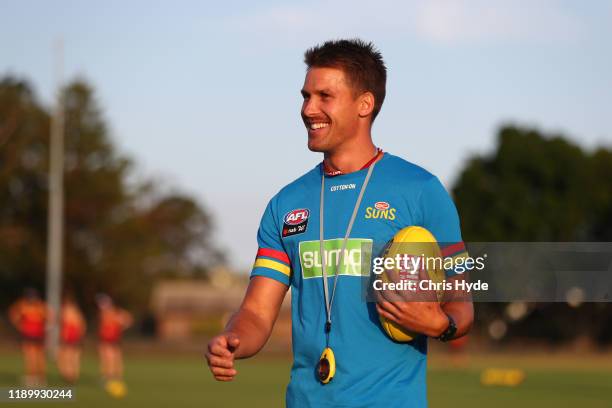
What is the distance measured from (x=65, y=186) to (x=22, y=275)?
7.84 meters

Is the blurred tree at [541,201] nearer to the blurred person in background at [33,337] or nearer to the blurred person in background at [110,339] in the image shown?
the blurred person in background at [110,339]

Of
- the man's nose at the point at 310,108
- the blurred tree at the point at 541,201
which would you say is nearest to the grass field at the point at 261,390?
the man's nose at the point at 310,108

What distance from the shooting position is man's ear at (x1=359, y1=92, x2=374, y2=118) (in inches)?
217

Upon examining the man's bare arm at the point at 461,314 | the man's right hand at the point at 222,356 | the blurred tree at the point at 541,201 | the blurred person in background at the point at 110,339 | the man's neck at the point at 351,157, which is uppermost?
the blurred tree at the point at 541,201

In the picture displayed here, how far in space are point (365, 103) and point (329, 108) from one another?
0.68 ft

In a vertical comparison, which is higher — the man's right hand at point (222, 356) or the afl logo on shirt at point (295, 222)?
the afl logo on shirt at point (295, 222)

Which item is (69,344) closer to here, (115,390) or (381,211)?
(115,390)

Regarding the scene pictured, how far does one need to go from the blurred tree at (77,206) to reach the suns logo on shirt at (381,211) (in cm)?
7493

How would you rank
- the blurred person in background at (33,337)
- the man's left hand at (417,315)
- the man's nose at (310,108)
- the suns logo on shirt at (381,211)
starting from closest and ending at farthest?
1. the man's left hand at (417,315)
2. the suns logo on shirt at (381,211)
3. the man's nose at (310,108)
4. the blurred person in background at (33,337)

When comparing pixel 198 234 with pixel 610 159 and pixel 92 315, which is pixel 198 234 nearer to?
pixel 92 315

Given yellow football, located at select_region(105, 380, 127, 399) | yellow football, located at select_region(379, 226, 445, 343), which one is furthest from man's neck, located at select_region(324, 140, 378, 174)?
yellow football, located at select_region(105, 380, 127, 399)

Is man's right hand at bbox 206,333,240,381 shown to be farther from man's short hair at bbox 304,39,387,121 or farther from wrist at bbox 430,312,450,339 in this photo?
man's short hair at bbox 304,39,387,121

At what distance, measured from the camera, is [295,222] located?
550cm

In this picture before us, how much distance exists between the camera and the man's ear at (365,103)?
550cm
